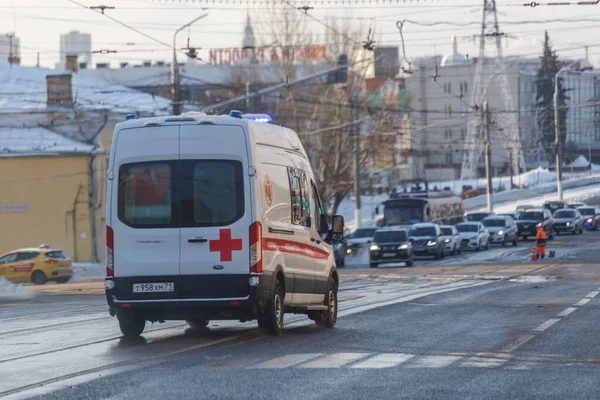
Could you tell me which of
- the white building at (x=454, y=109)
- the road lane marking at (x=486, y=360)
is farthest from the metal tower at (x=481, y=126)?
the road lane marking at (x=486, y=360)

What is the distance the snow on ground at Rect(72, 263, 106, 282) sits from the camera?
45.5m


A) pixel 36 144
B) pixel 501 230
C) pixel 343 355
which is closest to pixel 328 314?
pixel 343 355

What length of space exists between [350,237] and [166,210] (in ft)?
132

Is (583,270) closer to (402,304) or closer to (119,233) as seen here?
(402,304)

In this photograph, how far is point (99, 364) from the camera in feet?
38.1

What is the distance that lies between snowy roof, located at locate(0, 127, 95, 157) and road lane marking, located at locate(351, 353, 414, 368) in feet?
136

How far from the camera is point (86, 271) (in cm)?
4662

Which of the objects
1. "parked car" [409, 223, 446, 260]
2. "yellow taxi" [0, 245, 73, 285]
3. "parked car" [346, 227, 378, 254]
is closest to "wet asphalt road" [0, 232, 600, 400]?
"yellow taxi" [0, 245, 73, 285]

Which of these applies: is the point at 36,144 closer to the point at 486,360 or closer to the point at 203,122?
the point at 203,122

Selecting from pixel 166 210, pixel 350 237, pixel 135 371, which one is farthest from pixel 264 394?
pixel 350 237

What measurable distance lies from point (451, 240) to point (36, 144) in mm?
18948

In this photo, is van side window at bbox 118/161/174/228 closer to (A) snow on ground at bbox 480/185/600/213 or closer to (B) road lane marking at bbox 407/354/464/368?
(B) road lane marking at bbox 407/354/464/368

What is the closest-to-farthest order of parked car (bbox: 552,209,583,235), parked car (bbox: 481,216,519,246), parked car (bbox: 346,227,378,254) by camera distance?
1. parked car (bbox: 346,227,378,254)
2. parked car (bbox: 481,216,519,246)
3. parked car (bbox: 552,209,583,235)

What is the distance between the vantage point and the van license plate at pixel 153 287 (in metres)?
14.0
